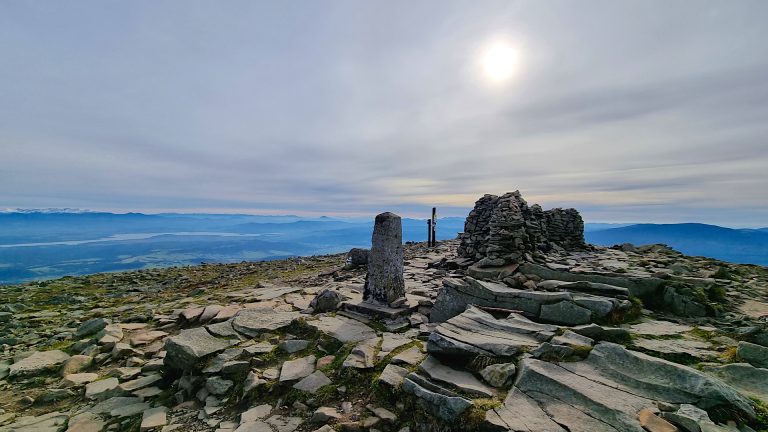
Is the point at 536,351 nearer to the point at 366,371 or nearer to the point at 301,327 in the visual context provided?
the point at 366,371

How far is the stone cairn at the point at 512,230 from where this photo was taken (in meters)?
15.4

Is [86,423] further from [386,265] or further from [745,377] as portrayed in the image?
[745,377]

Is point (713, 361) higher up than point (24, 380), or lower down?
higher up

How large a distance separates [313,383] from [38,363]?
8624 mm

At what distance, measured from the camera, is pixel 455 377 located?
18.9 feet

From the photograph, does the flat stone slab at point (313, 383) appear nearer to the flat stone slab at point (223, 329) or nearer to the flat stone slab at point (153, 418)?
the flat stone slab at point (153, 418)

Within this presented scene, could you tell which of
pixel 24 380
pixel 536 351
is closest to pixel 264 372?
pixel 536 351

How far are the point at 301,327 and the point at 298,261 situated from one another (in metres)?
18.3

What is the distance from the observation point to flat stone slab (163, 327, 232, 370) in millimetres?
7747

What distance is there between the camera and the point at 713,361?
566cm

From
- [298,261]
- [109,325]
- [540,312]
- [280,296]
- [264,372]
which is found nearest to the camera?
[264,372]

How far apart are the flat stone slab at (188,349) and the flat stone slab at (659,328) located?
1031 cm

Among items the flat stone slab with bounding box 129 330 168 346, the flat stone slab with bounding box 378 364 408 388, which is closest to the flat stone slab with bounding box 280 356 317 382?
the flat stone slab with bounding box 378 364 408 388

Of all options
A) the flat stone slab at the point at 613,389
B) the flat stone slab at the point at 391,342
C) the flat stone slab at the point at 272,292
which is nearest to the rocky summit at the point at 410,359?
the flat stone slab at the point at 613,389
